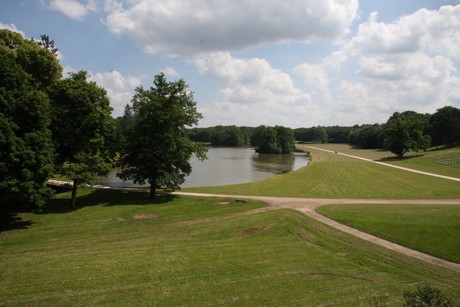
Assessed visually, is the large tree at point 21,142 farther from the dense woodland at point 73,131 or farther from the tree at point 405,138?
the tree at point 405,138

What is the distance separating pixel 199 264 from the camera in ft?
48.8

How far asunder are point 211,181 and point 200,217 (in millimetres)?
24405

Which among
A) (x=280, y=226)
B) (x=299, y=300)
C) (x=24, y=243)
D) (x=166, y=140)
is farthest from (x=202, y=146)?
(x=299, y=300)

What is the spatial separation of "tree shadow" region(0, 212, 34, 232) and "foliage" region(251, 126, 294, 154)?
99.0 meters

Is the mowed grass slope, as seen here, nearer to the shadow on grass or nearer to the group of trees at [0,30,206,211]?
the shadow on grass

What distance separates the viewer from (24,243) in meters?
18.4

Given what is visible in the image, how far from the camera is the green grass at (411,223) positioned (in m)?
17.1

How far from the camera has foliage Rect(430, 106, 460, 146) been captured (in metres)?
94.2

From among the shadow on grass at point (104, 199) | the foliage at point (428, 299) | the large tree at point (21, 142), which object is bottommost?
the shadow on grass at point (104, 199)

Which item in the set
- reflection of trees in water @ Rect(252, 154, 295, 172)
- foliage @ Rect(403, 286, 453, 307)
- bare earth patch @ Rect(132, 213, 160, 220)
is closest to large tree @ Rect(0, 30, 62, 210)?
bare earth patch @ Rect(132, 213, 160, 220)

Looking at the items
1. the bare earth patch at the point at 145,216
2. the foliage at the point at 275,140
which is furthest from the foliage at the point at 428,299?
the foliage at the point at 275,140

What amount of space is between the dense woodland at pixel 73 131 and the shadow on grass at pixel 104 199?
3.38ft

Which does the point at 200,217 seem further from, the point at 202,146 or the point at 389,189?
the point at 389,189

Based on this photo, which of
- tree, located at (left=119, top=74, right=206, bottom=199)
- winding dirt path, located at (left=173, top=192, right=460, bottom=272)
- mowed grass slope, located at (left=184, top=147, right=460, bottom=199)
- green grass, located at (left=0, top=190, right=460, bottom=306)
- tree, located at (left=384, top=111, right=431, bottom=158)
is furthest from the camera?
tree, located at (left=384, top=111, right=431, bottom=158)
